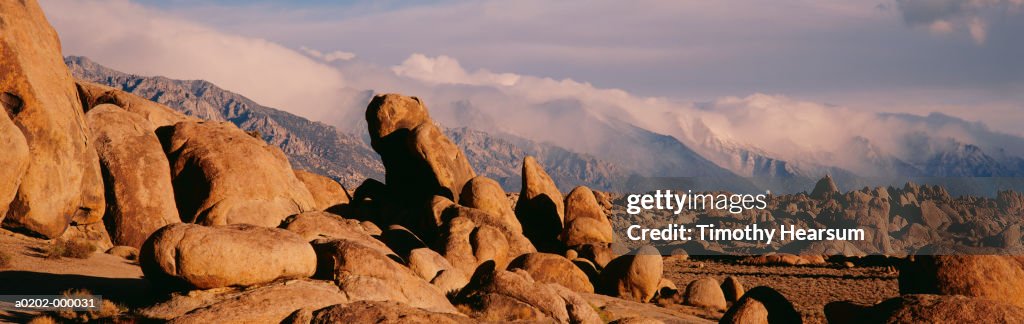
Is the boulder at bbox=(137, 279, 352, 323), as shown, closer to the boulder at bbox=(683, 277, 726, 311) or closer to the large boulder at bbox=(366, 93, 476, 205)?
the boulder at bbox=(683, 277, 726, 311)

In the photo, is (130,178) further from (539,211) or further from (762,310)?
(762,310)

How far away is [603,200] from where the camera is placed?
338 ft

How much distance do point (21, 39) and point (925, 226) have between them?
319ft

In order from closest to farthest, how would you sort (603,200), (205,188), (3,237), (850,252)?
(3,237)
(205,188)
(850,252)
(603,200)

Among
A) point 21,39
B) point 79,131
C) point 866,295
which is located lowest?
point 866,295

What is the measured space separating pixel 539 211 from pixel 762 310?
22.7 m

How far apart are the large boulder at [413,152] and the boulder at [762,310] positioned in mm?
20733

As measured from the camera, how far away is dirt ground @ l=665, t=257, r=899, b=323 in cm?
4428

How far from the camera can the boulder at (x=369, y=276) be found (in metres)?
21.1

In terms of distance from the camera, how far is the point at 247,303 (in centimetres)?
1855

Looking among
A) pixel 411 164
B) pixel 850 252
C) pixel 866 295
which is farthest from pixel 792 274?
pixel 411 164

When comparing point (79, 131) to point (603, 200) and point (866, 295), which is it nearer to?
point (866, 295)

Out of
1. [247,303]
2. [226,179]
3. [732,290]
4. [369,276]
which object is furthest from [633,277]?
[247,303]

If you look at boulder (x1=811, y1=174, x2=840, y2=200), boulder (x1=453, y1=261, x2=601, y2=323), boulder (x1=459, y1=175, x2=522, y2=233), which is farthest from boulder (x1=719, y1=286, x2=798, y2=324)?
boulder (x1=811, y1=174, x2=840, y2=200)
